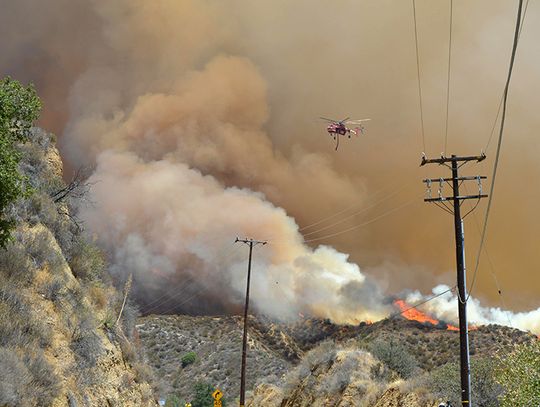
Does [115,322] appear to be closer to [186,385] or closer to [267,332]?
[186,385]

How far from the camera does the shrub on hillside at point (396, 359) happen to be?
43.6 m

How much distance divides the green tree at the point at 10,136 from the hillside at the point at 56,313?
1.69 m

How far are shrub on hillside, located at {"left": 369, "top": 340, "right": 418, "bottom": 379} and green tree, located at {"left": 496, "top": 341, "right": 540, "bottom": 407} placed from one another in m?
17.7

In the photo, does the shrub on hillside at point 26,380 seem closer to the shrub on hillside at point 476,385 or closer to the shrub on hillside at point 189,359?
the shrub on hillside at point 476,385

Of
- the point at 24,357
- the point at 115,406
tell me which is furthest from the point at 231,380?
the point at 24,357

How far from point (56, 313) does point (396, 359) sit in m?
31.7

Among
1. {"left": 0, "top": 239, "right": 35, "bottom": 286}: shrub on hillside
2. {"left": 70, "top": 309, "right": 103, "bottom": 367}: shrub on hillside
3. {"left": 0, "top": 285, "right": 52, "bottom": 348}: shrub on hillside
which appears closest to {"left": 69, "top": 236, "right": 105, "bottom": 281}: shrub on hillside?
{"left": 70, "top": 309, "right": 103, "bottom": 367}: shrub on hillside

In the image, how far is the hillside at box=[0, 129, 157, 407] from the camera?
16.2 meters

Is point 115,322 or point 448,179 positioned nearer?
point 115,322

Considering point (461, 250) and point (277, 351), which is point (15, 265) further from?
point (277, 351)

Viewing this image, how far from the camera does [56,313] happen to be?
20.6 metres

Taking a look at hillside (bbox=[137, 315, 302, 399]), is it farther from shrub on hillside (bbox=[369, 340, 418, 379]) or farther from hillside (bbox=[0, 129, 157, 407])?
hillside (bbox=[0, 129, 157, 407])

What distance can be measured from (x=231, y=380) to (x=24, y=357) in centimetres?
7861

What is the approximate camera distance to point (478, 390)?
100ft
